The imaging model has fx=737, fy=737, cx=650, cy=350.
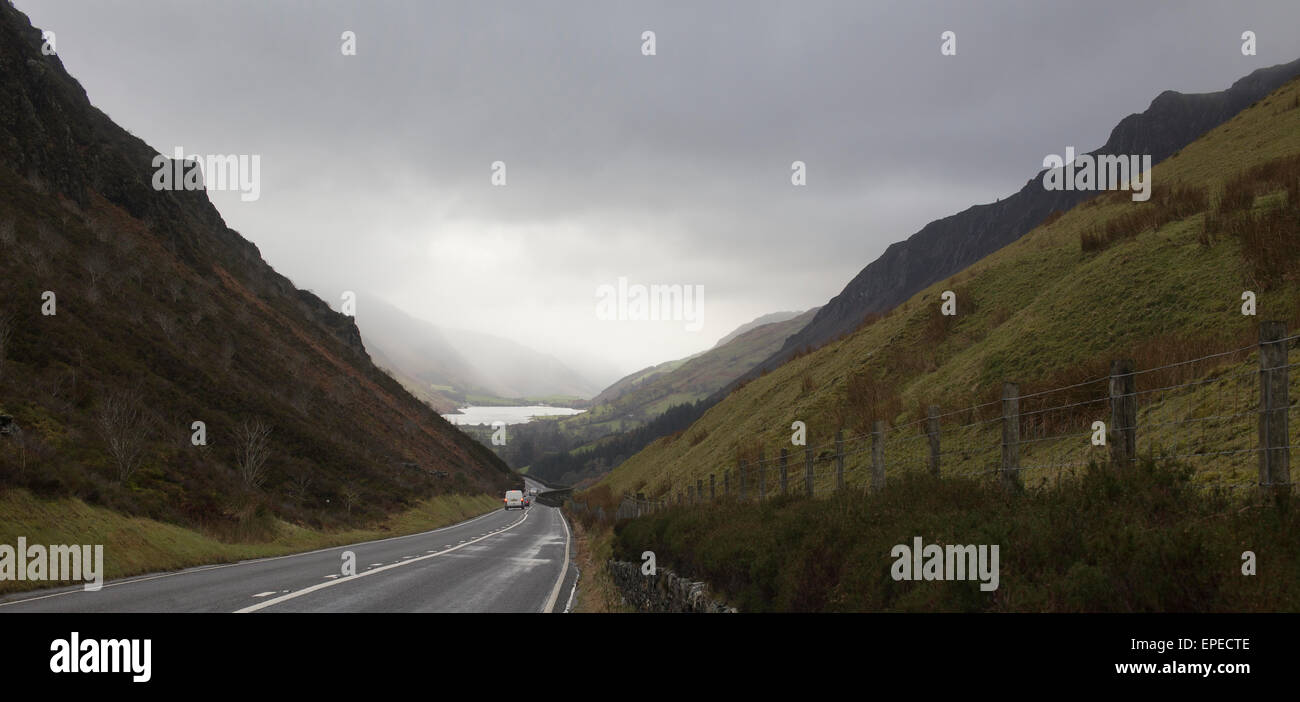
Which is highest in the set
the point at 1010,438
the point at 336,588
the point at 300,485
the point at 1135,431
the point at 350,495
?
the point at 1135,431

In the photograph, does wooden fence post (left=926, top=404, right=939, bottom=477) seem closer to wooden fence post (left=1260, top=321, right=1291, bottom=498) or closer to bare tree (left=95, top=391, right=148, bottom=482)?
→ wooden fence post (left=1260, top=321, right=1291, bottom=498)

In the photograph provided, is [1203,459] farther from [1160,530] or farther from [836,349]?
[836,349]

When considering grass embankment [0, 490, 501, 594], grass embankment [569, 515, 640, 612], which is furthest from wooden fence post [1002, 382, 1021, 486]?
grass embankment [0, 490, 501, 594]

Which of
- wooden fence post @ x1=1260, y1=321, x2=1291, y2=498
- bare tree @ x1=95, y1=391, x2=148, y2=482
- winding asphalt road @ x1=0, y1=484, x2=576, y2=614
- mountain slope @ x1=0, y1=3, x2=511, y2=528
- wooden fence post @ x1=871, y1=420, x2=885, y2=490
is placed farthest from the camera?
mountain slope @ x1=0, y1=3, x2=511, y2=528

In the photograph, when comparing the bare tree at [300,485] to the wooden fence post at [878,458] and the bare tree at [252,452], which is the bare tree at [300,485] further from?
the wooden fence post at [878,458]

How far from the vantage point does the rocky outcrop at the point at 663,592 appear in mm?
9516

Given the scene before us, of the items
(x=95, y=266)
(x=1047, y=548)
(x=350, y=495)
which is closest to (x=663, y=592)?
(x=1047, y=548)

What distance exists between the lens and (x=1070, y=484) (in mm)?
6723

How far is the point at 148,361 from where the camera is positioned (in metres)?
32.8

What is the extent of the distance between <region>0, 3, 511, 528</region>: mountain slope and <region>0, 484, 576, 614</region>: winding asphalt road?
5470 millimetres

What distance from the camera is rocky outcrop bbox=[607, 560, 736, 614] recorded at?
31.2 ft

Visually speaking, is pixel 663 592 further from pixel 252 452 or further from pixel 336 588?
pixel 252 452

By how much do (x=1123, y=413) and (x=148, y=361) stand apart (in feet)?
122
